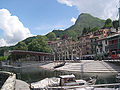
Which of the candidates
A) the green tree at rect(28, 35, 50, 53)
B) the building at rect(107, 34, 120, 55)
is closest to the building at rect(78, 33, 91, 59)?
the green tree at rect(28, 35, 50, 53)

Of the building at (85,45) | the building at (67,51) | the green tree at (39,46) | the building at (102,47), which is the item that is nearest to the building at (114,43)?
the building at (102,47)

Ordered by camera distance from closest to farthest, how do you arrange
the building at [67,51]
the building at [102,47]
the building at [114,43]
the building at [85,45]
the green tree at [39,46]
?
the building at [114,43]
the building at [102,47]
the building at [85,45]
the building at [67,51]
the green tree at [39,46]

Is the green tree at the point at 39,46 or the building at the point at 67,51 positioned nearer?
the building at the point at 67,51

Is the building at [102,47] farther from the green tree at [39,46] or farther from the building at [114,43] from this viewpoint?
the green tree at [39,46]

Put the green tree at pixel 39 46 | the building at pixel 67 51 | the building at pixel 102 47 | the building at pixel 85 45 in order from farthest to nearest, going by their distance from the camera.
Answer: the green tree at pixel 39 46
the building at pixel 67 51
the building at pixel 85 45
the building at pixel 102 47

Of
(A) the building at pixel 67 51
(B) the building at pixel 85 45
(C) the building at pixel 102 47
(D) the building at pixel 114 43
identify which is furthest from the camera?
(A) the building at pixel 67 51

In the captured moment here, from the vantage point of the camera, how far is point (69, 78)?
69.4 feet

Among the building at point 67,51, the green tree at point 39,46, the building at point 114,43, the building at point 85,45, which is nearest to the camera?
the building at point 114,43

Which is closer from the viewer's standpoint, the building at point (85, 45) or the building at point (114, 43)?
the building at point (114, 43)

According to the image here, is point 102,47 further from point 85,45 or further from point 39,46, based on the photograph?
point 39,46

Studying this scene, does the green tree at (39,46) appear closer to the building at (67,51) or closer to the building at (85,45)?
the building at (67,51)

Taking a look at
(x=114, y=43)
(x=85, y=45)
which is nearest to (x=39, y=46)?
(x=85, y=45)

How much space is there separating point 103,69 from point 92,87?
2895 centimetres

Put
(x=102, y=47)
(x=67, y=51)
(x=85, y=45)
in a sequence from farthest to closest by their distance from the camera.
A: (x=85, y=45)
(x=67, y=51)
(x=102, y=47)
